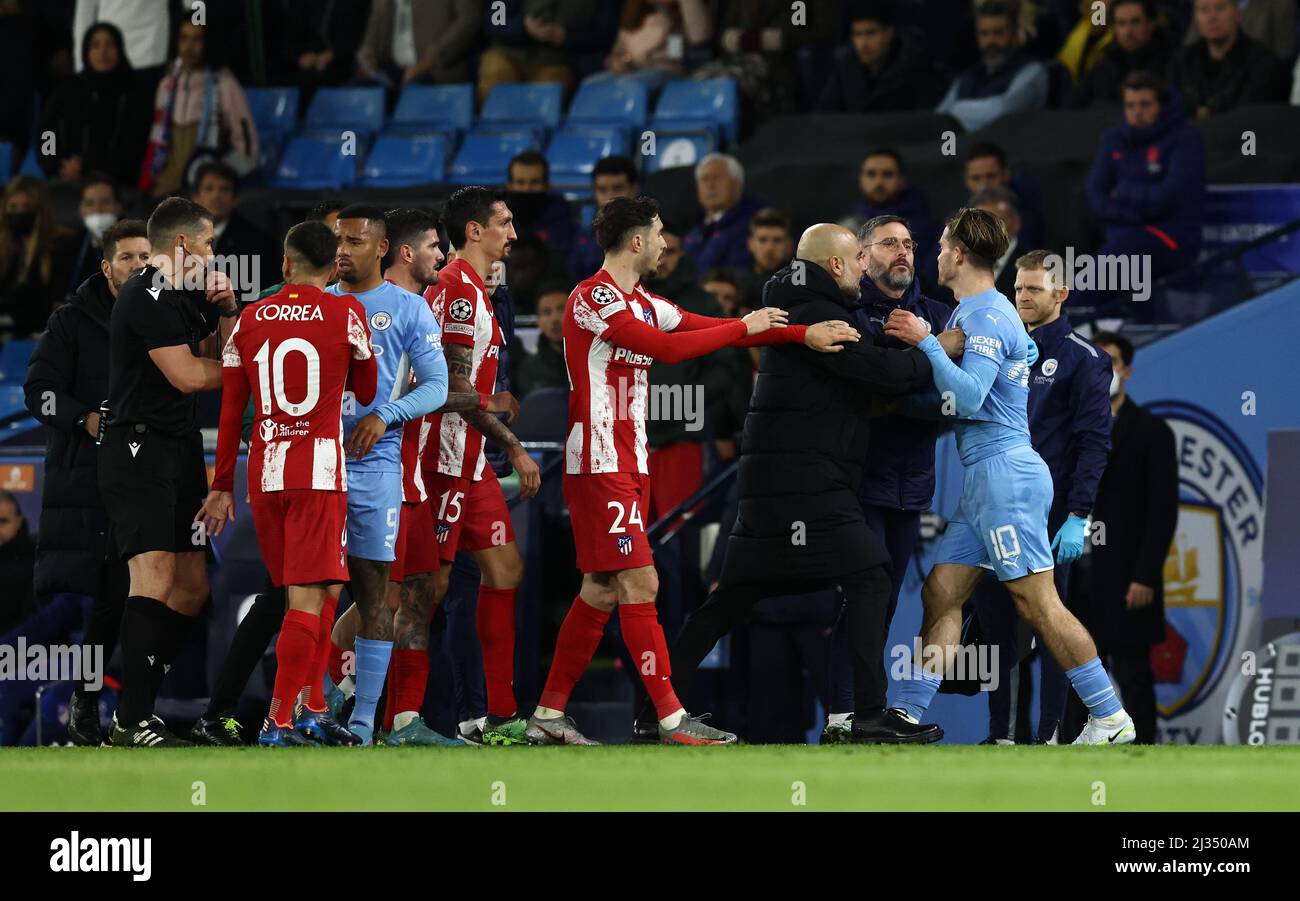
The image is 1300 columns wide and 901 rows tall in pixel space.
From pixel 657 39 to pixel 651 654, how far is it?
924 centimetres

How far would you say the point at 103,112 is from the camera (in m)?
14.3

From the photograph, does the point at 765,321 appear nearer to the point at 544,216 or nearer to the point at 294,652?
the point at 294,652

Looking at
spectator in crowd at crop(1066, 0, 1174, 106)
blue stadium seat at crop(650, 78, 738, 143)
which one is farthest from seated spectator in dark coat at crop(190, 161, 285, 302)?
spectator in crowd at crop(1066, 0, 1174, 106)

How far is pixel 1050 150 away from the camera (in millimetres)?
12938

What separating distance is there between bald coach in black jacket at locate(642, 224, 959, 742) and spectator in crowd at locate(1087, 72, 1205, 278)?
4.34 m

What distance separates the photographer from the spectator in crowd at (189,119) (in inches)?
558

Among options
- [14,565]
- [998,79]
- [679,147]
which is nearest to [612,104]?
[679,147]

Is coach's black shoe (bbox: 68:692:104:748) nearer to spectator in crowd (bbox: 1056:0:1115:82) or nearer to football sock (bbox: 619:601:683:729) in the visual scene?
football sock (bbox: 619:601:683:729)

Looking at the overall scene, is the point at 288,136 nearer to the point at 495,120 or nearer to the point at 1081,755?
the point at 495,120

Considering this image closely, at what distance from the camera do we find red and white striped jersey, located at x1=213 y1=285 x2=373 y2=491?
22.6ft

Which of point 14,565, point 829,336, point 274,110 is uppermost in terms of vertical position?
point 274,110

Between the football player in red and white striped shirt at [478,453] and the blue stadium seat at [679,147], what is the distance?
252 inches
